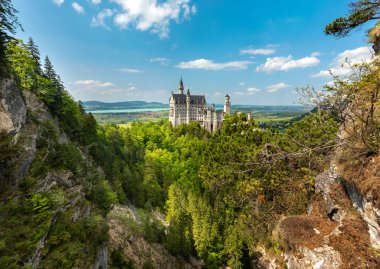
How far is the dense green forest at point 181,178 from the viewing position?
28.0 feet

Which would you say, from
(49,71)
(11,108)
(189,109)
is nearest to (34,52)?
(49,71)

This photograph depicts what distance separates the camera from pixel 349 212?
1213cm

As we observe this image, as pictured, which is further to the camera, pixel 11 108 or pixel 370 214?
pixel 11 108

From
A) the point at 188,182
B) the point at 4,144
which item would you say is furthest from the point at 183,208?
the point at 4,144

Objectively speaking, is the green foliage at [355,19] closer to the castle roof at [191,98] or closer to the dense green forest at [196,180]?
the dense green forest at [196,180]

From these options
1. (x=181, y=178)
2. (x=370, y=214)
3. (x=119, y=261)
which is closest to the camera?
(x=370, y=214)

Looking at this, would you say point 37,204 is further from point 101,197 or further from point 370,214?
point 370,214

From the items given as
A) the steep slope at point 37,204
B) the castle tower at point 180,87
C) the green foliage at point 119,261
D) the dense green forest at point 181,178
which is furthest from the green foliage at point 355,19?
the castle tower at point 180,87

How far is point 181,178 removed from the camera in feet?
167

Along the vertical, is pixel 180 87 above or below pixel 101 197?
above

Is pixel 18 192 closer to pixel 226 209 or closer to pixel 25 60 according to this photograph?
pixel 25 60

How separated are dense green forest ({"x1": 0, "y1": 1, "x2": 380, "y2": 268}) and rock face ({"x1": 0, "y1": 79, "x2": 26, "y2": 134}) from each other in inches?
31.2

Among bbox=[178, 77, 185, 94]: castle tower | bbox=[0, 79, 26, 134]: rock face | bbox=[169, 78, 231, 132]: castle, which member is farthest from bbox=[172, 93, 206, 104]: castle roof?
bbox=[0, 79, 26, 134]: rock face

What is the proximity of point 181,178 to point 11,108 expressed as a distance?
132 feet
